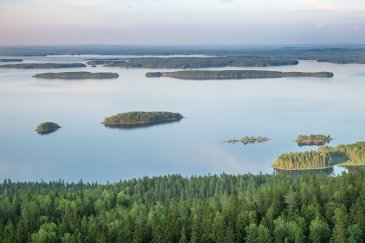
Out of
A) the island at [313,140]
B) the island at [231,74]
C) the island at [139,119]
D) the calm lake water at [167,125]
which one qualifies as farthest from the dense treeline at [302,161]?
the island at [231,74]

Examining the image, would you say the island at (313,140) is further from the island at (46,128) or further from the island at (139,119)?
the island at (46,128)

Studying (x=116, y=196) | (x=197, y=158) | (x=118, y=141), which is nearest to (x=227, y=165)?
(x=197, y=158)

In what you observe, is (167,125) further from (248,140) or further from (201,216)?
(201,216)

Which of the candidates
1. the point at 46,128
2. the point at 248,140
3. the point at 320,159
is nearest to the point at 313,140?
the point at 248,140

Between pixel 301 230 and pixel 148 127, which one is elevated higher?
pixel 301 230

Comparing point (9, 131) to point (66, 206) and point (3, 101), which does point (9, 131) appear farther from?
point (66, 206)
